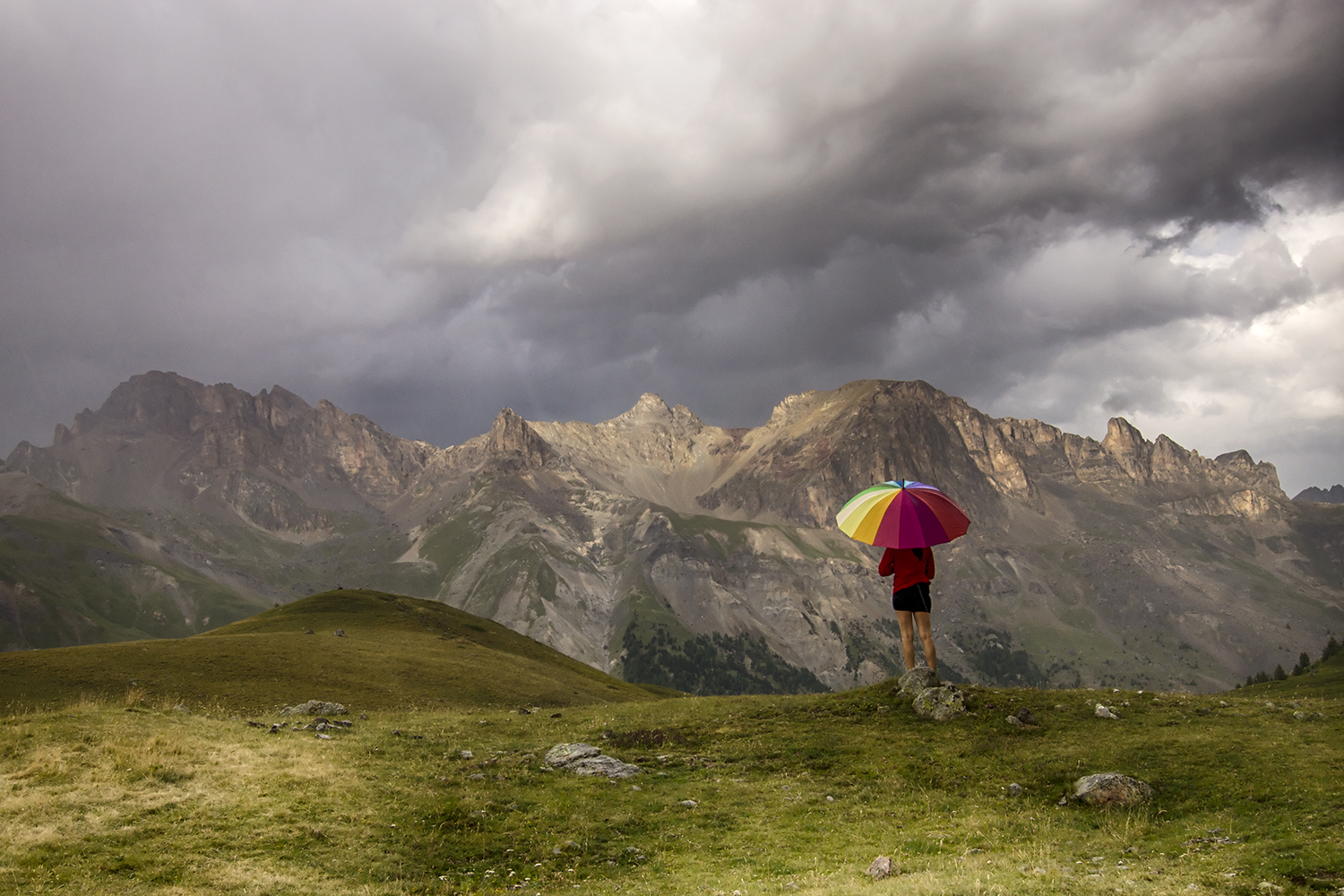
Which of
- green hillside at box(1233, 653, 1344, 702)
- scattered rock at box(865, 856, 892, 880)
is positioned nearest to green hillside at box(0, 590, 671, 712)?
scattered rock at box(865, 856, 892, 880)

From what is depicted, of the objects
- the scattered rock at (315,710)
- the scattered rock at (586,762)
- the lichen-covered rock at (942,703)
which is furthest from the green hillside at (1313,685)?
the scattered rock at (315,710)

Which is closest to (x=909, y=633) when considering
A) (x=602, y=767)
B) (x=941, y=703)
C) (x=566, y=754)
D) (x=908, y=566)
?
(x=908, y=566)

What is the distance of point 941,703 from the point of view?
122 feet

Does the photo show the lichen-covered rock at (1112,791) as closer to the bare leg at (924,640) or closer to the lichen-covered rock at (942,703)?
the lichen-covered rock at (942,703)

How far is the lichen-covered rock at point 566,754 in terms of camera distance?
32.2 m

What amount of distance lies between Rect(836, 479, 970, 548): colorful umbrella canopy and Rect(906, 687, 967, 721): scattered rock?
311 inches

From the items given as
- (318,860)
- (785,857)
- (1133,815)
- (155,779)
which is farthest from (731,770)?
(155,779)

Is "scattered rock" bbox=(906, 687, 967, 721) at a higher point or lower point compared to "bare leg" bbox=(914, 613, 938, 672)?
lower

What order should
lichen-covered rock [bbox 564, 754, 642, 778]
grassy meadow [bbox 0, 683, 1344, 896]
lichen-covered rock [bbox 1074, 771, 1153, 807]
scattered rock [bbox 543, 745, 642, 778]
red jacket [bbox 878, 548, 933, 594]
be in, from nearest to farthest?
grassy meadow [bbox 0, 683, 1344, 896] → lichen-covered rock [bbox 1074, 771, 1153, 807] → lichen-covered rock [bbox 564, 754, 642, 778] → scattered rock [bbox 543, 745, 642, 778] → red jacket [bbox 878, 548, 933, 594]

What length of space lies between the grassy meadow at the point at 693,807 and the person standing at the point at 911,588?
11.2 feet

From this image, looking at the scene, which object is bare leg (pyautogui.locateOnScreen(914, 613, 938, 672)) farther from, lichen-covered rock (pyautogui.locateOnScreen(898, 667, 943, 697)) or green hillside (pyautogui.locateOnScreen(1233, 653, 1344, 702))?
green hillside (pyautogui.locateOnScreen(1233, 653, 1344, 702))

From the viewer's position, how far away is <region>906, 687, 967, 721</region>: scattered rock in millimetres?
36438

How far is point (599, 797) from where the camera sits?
92.1ft

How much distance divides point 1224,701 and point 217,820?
148 feet
